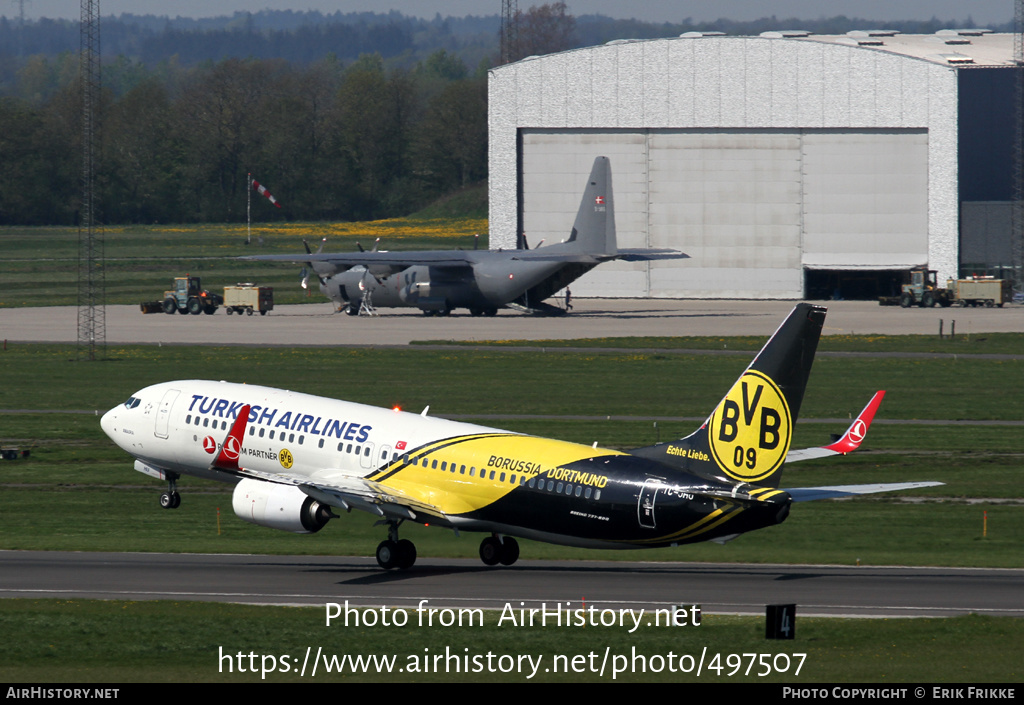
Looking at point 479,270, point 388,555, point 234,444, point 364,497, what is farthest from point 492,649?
point 479,270

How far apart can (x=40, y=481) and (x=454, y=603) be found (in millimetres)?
28338

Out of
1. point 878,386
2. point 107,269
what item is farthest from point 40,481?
point 107,269

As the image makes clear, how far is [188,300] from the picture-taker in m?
136

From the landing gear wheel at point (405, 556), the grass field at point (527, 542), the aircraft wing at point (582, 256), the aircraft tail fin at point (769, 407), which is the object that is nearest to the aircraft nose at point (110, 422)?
the grass field at point (527, 542)

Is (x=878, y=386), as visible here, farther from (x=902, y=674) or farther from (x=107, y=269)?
(x=107, y=269)

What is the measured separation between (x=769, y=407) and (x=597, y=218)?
85684 millimetres

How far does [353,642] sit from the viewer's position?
102ft

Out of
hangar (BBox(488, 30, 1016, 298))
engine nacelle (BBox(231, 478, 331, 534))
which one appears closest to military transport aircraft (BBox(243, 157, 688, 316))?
hangar (BBox(488, 30, 1016, 298))

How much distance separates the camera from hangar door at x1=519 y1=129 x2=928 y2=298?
14325cm

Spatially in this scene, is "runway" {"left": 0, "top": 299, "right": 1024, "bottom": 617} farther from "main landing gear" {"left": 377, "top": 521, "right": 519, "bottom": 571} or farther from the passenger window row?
the passenger window row

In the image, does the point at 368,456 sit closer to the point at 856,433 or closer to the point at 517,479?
the point at 517,479

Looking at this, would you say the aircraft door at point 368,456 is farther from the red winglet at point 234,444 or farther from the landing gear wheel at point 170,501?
the landing gear wheel at point 170,501

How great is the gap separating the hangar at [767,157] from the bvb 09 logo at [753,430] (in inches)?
4395

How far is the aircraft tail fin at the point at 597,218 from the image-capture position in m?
119
